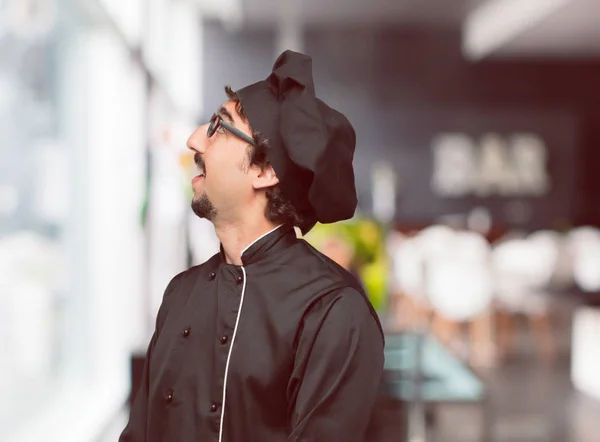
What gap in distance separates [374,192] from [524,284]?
4.08 meters

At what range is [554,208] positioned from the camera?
11727 millimetres

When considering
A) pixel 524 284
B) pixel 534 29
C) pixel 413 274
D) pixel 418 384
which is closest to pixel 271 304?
pixel 418 384

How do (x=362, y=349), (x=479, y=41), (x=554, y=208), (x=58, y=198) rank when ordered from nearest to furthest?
(x=362, y=349)
(x=58, y=198)
(x=479, y=41)
(x=554, y=208)

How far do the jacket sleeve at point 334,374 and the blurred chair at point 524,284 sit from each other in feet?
19.6

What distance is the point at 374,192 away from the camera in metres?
11.2

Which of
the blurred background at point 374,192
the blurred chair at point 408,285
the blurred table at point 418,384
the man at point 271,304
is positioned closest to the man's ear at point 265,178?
the man at point 271,304

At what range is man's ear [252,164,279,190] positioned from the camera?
3.57 feet

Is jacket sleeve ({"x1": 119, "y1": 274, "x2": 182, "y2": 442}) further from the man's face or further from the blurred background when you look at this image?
the blurred background

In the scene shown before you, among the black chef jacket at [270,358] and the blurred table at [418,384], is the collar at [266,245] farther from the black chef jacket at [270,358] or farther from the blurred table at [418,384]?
the blurred table at [418,384]

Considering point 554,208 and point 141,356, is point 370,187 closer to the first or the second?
point 554,208

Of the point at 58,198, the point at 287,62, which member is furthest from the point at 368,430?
the point at 58,198

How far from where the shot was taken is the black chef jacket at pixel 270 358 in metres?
1.03

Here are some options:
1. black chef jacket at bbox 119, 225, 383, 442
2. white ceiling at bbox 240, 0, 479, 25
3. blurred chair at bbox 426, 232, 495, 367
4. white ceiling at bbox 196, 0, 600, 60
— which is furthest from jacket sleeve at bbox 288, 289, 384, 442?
white ceiling at bbox 240, 0, 479, 25

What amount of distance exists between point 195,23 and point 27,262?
18.8 ft
